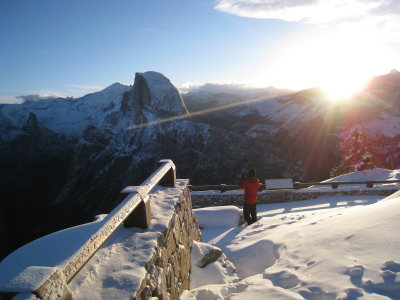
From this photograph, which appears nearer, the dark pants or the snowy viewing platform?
the snowy viewing platform

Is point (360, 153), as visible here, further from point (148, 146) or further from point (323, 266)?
point (148, 146)

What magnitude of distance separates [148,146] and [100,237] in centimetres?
6142

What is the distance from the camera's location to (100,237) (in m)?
1.94

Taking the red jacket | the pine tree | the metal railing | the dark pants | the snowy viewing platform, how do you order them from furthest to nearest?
the pine tree < the dark pants < the red jacket < the snowy viewing platform < the metal railing

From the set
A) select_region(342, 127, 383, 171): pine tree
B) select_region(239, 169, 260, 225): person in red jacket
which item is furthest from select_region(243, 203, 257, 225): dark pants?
select_region(342, 127, 383, 171): pine tree

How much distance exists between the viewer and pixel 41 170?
274 ft

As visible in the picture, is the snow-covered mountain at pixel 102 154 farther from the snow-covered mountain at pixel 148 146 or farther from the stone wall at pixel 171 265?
the stone wall at pixel 171 265

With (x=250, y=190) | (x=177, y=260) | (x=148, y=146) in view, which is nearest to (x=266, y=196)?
(x=250, y=190)

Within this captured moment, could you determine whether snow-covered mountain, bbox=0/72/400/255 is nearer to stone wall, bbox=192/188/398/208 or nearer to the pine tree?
the pine tree

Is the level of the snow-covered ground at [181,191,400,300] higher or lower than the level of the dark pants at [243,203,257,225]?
higher

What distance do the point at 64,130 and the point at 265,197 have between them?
100679mm

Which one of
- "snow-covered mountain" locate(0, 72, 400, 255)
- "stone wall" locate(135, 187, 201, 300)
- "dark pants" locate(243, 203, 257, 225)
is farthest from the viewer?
→ "snow-covered mountain" locate(0, 72, 400, 255)

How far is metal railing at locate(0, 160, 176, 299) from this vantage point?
138 cm

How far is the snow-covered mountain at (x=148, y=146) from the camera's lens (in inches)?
2021
